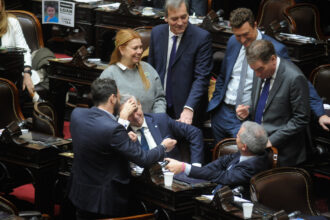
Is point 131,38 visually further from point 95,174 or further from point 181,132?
point 95,174

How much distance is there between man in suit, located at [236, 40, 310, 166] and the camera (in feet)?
13.4

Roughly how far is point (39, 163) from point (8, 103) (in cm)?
95

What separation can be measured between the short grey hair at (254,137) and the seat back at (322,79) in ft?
5.14

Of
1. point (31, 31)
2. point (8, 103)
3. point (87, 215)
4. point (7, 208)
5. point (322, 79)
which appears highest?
point (322, 79)

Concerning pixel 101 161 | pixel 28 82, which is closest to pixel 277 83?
pixel 101 161

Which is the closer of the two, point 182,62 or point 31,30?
point 182,62

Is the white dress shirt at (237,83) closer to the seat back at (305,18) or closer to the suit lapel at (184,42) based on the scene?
the suit lapel at (184,42)

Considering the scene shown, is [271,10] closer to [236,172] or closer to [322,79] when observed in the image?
[322,79]

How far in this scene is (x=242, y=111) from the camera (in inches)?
167

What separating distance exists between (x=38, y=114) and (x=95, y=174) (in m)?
1.21

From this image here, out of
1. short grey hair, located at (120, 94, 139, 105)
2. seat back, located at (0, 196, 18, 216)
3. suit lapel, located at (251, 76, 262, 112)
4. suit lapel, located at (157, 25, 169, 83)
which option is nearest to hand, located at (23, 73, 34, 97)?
suit lapel, located at (157, 25, 169, 83)

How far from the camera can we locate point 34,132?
4797mm

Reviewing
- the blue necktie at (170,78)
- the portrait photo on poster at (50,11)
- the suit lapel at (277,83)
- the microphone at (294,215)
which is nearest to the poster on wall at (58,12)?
the portrait photo on poster at (50,11)

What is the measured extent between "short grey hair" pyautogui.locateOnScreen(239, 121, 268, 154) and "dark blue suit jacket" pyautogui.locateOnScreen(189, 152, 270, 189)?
0.20ft
